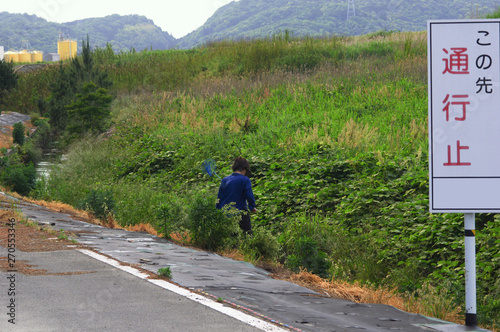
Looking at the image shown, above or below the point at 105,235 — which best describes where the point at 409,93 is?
above

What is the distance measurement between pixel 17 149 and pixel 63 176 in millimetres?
9572

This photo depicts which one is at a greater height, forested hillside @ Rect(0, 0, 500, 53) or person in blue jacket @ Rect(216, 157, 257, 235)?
forested hillside @ Rect(0, 0, 500, 53)

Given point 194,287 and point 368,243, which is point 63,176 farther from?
point 194,287

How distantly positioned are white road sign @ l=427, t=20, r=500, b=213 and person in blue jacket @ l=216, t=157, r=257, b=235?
4974mm

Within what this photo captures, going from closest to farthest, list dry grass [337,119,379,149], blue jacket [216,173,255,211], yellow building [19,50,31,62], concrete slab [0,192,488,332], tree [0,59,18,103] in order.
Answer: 1. concrete slab [0,192,488,332]
2. blue jacket [216,173,255,211]
3. dry grass [337,119,379,149]
4. tree [0,59,18,103]
5. yellow building [19,50,31,62]

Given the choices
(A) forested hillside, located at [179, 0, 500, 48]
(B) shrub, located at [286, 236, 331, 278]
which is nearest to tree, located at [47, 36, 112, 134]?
(B) shrub, located at [286, 236, 331, 278]

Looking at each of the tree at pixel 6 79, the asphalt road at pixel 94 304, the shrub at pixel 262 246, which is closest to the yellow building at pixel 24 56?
the tree at pixel 6 79

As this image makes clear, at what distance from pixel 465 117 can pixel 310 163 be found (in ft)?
28.6

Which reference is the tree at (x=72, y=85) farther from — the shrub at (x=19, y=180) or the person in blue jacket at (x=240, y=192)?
the person in blue jacket at (x=240, y=192)

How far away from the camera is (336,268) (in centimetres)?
839

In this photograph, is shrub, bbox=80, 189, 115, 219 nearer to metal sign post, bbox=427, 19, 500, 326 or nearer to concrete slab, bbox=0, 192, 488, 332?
concrete slab, bbox=0, 192, 488, 332

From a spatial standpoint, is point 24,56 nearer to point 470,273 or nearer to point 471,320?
point 470,273

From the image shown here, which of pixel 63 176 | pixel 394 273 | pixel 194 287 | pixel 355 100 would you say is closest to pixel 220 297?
pixel 194 287

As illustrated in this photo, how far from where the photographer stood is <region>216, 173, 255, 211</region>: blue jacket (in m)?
9.76
